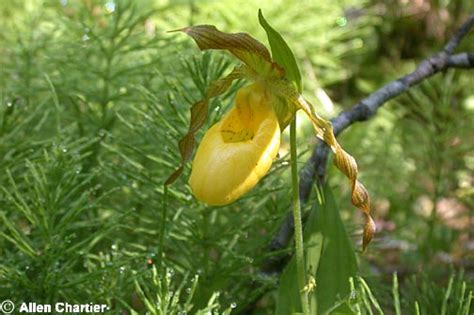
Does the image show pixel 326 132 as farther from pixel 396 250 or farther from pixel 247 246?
pixel 396 250

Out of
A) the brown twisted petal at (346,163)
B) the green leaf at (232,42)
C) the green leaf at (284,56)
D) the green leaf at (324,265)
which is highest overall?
the green leaf at (232,42)

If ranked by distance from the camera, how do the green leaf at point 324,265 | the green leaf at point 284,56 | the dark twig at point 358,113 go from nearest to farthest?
the green leaf at point 284,56
the green leaf at point 324,265
the dark twig at point 358,113

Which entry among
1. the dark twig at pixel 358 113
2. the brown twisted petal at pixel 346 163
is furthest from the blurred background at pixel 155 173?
the brown twisted petal at pixel 346 163

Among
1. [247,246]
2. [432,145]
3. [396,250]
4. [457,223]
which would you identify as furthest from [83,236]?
[457,223]

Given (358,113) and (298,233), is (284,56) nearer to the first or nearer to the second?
(298,233)

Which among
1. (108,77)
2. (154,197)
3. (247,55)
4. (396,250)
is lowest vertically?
(396,250)

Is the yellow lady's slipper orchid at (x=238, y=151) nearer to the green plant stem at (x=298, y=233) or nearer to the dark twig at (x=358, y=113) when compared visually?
the green plant stem at (x=298, y=233)

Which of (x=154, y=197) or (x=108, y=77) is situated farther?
(x=108, y=77)
